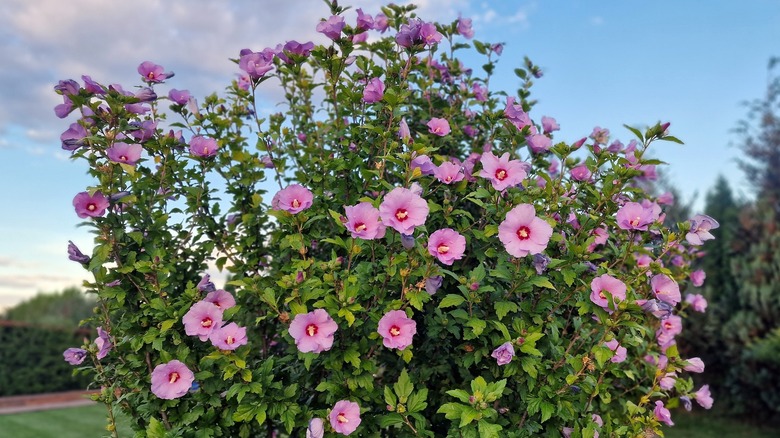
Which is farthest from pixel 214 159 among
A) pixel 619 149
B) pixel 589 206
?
pixel 619 149

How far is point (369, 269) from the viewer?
2.50 meters

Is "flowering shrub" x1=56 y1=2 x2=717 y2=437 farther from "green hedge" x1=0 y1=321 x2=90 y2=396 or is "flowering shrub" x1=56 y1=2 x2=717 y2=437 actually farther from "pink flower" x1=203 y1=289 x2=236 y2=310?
"green hedge" x1=0 y1=321 x2=90 y2=396

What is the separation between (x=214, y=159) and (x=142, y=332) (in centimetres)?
86

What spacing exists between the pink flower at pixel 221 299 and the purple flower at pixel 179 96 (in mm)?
1009

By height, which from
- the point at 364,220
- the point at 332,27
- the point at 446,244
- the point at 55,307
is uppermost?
the point at 332,27

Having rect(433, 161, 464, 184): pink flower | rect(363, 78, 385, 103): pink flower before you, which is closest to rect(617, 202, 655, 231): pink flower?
rect(433, 161, 464, 184): pink flower

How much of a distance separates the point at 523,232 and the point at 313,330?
0.84 meters

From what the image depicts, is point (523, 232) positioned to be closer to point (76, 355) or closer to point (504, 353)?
point (504, 353)

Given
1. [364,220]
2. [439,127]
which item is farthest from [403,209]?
[439,127]

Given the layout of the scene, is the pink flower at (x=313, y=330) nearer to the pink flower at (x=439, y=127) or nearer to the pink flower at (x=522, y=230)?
the pink flower at (x=522, y=230)

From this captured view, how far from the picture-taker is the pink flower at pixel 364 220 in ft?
7.60

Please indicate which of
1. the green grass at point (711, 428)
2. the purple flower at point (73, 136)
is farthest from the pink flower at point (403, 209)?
the green grass at point (711, 428)

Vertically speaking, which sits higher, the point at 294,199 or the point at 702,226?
the point at 294,199

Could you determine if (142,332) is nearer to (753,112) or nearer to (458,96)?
(458,96)
